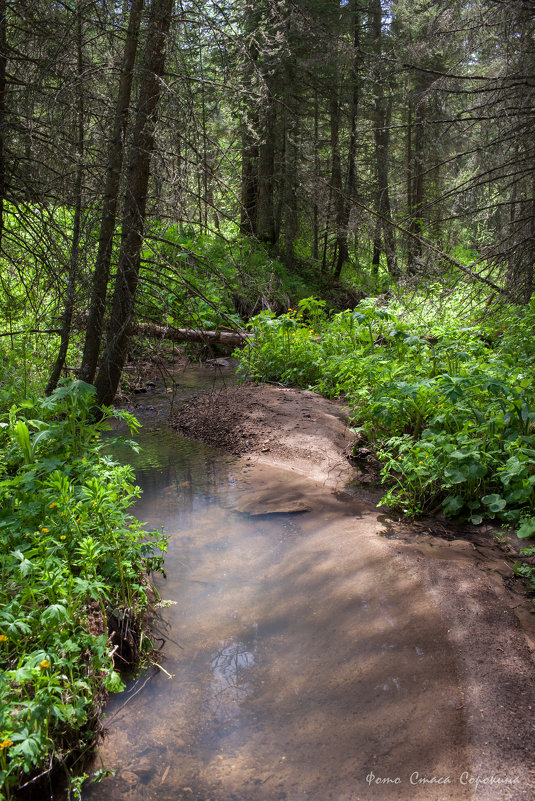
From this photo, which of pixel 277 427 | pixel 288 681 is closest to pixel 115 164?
pixel 277 427

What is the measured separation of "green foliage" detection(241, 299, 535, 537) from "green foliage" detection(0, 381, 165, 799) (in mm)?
2485

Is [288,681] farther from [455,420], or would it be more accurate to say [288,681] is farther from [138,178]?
[138,178]

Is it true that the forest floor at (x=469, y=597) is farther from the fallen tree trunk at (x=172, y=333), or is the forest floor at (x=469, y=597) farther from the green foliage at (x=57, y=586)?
the green foliage at (x=57, y=586)

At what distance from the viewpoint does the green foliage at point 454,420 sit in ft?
14.0

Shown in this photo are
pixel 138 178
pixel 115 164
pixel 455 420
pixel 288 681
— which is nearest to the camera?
pixel 288 681

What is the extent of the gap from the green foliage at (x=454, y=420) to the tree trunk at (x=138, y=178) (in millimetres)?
2844

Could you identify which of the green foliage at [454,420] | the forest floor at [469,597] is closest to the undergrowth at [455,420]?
the green foliage at [454,420]

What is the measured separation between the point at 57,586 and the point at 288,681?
146 cm

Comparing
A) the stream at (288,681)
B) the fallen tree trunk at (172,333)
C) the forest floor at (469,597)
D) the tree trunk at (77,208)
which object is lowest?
the stream at (288,681)

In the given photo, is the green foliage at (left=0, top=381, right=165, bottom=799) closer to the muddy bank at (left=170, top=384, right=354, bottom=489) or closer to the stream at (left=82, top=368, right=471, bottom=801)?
the stream at (left=82, top=368, right=471, bottom=801)

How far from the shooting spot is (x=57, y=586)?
286 centimetres

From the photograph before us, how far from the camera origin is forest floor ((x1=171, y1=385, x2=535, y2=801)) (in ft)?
8.04

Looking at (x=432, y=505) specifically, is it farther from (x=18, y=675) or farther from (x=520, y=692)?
(x=18, y=675)

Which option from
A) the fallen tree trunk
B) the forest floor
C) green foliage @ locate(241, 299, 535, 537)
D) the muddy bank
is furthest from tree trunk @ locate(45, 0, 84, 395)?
green foliage @ locate(241, 299, 535, 537)
